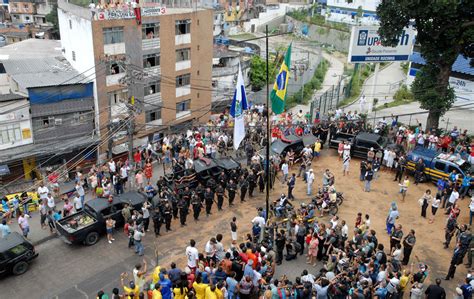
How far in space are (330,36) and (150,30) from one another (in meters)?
54.5

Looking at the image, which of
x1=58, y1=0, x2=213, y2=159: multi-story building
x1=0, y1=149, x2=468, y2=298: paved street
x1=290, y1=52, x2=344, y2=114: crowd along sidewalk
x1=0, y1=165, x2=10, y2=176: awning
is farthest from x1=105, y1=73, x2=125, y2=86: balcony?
x1=290, y1=52, x2=344, y2=114: crowd along sidewalk

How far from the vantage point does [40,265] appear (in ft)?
64.0

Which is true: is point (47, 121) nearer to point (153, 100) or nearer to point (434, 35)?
point (153, 100)

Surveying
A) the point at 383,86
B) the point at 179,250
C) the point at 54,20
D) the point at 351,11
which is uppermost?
the point at 351,11

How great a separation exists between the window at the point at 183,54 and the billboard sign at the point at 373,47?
48.6 ft

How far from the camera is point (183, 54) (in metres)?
41.9

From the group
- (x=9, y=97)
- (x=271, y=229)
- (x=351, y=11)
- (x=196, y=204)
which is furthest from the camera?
(x=351, y=11)

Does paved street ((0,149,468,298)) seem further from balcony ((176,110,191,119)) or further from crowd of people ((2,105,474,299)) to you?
balcony ((176,110,191,119))

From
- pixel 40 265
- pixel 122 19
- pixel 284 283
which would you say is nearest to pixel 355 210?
pixel 284 283

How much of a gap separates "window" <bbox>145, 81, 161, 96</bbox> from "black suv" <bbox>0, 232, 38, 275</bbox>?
73.4ft

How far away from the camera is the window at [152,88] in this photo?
39.7 m

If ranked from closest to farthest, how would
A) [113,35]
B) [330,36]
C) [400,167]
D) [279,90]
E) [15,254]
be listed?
1. [15,254]
2. [279,90]
3. [400,167]
4. [113,35]
5. [330,36]

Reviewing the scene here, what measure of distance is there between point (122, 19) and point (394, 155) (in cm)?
2324

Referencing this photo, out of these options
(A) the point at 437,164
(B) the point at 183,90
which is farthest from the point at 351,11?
(A) the point at 437,164
